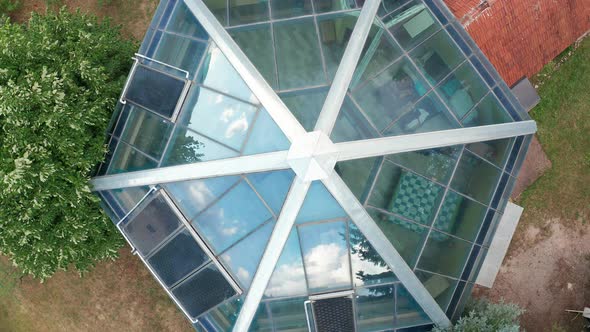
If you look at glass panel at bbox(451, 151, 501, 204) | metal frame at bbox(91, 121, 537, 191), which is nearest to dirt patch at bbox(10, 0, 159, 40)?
metal frame at bbox(91, 121, 537, 191)

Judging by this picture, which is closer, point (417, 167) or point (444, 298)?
point (417, 167)

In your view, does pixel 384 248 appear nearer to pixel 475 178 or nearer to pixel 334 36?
pixel 475 178

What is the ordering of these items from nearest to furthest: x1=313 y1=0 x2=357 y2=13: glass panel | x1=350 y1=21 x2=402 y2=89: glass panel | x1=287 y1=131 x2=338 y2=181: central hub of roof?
x1=287 y1=131 x2=338 y2=181: central hub of roof
x1=350 y1=21 x2=402 y2=89: glass panel
x1=313 y1=0 x2=357 y2=13: glass panel

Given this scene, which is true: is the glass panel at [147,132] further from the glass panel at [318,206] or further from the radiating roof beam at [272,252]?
the glass panel at [318,206]

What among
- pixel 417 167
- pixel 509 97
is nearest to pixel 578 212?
pixel 509 97

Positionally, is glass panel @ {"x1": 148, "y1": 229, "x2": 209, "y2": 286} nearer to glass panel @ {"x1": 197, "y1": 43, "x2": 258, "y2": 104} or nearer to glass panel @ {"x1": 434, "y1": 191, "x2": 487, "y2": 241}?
glass panel @ {"x1": 197, "y1": 43, "x2": 258, "y2": 104}

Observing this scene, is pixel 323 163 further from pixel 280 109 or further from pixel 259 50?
pixel 259 50
